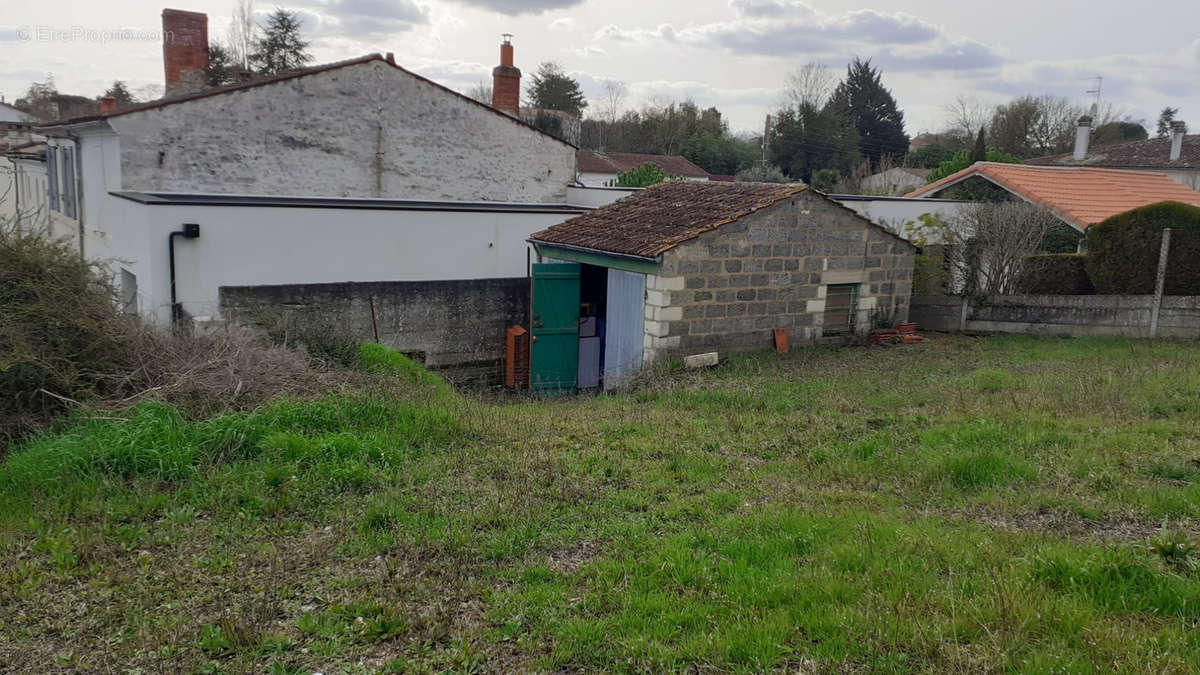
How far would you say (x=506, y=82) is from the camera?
2261 cm

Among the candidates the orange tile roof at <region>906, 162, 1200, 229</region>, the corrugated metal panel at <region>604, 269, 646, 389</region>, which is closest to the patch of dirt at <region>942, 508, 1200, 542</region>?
the corrugated metal panel at <region>604, 269, 646, 389</region>

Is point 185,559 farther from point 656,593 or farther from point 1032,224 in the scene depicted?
point 1032,224

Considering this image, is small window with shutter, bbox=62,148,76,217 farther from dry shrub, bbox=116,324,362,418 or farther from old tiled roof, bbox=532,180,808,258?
old tiled roof, bbox=532,180,808,258

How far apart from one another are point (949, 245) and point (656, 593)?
1445 centimetres

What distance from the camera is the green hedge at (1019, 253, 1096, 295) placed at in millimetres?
15461

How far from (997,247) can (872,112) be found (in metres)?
39.5

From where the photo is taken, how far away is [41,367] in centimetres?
766

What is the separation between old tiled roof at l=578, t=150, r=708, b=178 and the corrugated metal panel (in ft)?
87.8

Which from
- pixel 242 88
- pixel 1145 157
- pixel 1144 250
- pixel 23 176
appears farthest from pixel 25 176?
pixel 1145 157

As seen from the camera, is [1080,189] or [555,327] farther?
[1080,189]

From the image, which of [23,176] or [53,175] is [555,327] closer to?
[53,175]

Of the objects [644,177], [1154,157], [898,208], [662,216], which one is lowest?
[662,216]

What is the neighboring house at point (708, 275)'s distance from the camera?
12.1 meters

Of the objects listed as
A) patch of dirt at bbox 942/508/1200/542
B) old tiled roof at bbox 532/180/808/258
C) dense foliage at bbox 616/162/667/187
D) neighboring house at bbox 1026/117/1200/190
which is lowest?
patch of dirt at bbox 942/508/1200/542
